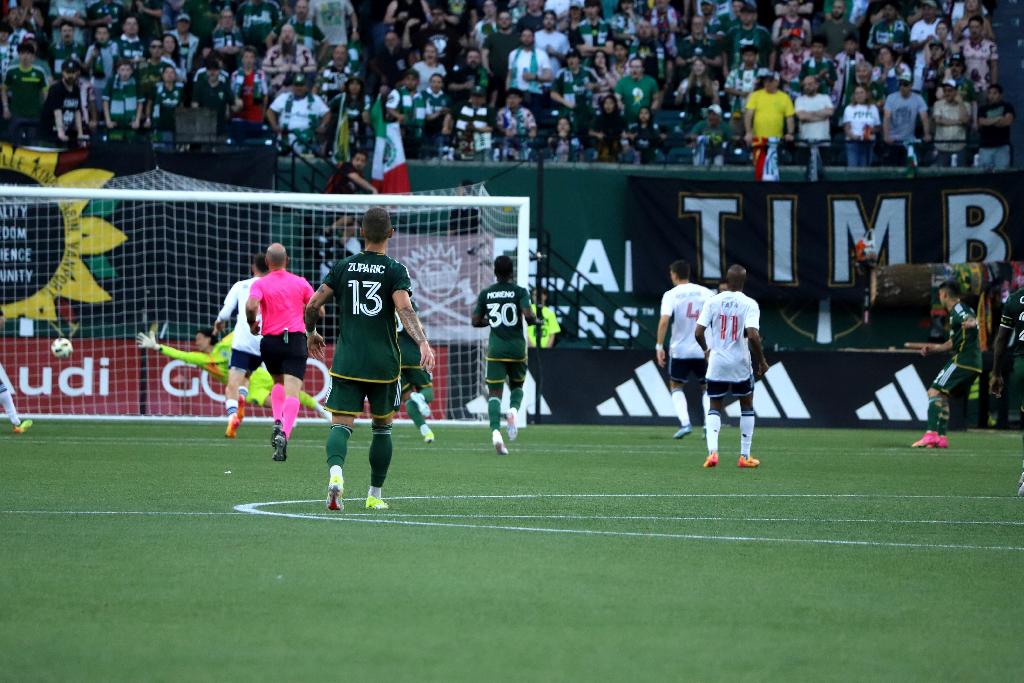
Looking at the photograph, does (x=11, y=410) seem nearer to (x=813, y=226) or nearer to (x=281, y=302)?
(x=281, y=302)

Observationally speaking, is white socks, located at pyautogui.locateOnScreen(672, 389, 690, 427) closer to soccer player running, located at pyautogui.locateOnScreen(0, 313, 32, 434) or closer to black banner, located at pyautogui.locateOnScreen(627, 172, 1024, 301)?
black banner, located at pyautogui.locateOnScreen(627, 172, 1024, 301)

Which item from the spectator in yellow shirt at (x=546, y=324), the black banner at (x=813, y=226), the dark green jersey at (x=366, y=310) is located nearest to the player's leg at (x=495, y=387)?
the spectator in yellow shirt at (x=546, y=324)

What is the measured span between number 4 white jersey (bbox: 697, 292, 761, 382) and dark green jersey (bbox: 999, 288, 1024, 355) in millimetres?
2952

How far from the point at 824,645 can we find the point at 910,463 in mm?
11336

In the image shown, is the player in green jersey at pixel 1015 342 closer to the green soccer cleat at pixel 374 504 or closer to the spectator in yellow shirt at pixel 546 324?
the green soccer cleat at pixel 374 504

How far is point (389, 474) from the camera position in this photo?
13844mm

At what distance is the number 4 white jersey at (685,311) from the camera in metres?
19.8

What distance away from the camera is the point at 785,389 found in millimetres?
→ 24219

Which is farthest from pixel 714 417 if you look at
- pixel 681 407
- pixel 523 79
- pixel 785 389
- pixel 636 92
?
pixel 523 79

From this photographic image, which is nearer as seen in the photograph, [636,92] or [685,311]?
[685,311]

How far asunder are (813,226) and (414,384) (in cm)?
994

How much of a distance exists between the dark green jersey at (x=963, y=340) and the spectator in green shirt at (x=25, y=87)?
48.0ft

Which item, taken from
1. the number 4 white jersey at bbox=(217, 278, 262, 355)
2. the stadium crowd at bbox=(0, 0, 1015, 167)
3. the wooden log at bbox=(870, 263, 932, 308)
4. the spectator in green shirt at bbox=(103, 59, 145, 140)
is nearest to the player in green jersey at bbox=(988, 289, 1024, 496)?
the number 4 white jersey at bbox=(217, 278, 262, 355)

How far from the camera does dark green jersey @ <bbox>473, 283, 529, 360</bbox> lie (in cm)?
1722
